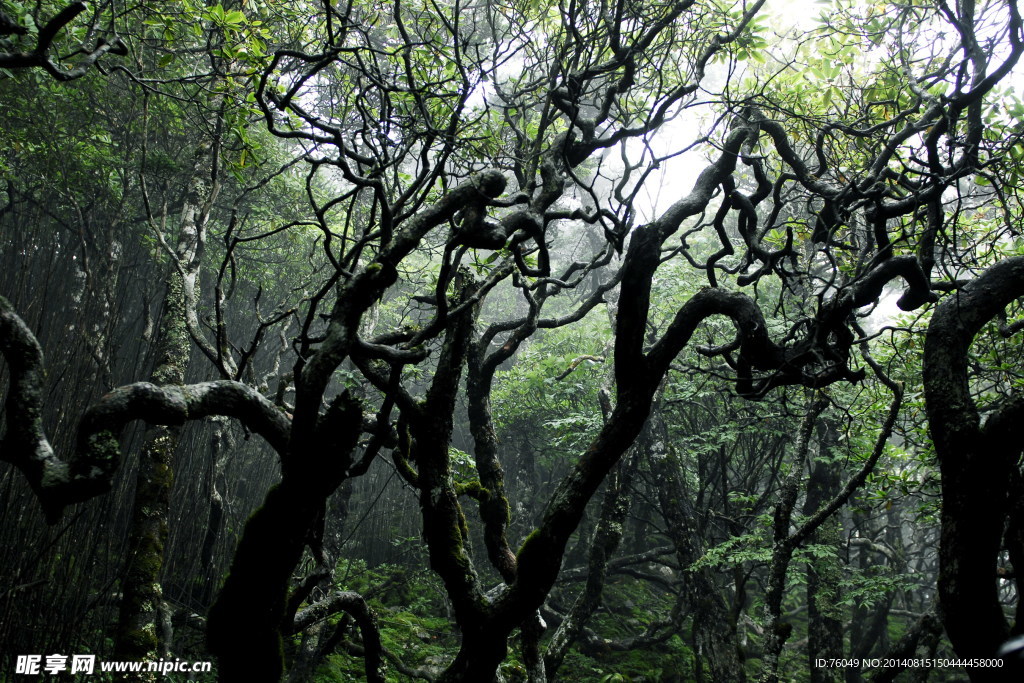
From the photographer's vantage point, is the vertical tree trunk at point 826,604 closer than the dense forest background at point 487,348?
No

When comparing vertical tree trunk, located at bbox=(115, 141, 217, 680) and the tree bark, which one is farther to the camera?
vertical tree trunk, located at bbox=(115, 141, 217, 680)

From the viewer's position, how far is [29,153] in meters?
5.96

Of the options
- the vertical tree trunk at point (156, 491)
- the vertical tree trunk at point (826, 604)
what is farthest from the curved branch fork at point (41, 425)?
the vertical tree trunk at point (826, 604)

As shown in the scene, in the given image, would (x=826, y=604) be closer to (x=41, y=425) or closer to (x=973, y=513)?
(x=973, y=513)

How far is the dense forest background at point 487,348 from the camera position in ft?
6.84

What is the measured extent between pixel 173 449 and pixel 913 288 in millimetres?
4792

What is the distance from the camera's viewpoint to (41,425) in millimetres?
1642

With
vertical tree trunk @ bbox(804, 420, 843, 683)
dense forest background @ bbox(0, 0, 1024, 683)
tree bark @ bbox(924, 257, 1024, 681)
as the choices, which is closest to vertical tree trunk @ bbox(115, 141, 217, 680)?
dense forest background @ bbox(0, 0, 1024, 683)

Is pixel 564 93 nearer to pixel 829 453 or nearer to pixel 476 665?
pixel 476 665

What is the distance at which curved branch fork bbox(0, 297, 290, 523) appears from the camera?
1.59m

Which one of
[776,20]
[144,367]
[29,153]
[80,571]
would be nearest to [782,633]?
[80,571]

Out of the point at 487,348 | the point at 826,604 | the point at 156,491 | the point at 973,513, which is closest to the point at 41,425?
the point at 156,491

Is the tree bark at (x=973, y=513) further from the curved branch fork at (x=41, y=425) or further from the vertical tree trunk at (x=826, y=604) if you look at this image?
the vertical tree trunk at (x=826, y=604)

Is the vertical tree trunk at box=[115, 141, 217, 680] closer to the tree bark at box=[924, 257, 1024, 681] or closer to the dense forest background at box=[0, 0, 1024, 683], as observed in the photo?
the dense forest background at box=[0, 0, 1024, 683]
